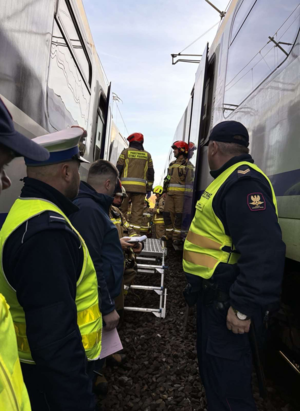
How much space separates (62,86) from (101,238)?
168cm

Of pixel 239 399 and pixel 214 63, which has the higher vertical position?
pixel 214 63

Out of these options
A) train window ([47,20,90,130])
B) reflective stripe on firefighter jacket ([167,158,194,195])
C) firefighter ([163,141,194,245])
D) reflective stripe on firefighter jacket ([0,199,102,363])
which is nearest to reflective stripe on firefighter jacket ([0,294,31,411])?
reflective stripe on firefighter jacket ([0,199,102,363])

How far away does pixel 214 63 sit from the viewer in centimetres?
436

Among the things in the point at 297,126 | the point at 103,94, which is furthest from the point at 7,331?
the point at 103,94

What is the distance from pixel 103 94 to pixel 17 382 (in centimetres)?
548

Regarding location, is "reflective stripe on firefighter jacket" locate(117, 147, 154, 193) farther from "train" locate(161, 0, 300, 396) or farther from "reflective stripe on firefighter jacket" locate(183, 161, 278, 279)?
"reflective stripe on firefighter jacket" locate(183, 161, 278, 279)

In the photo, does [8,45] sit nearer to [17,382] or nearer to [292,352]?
[17,382]

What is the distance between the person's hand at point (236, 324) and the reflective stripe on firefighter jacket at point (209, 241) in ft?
0.77

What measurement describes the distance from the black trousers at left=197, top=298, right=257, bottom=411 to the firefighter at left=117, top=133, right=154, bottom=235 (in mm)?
4075

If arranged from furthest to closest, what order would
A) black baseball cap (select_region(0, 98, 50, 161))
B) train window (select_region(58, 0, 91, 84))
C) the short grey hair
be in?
train window (select_region(58, 0, 91, 84)) < the short grey hair < black baseball cap (select_region(0, 98, 50, 161))

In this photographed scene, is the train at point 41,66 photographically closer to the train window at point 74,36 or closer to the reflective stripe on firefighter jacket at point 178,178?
the train window at point 74,36

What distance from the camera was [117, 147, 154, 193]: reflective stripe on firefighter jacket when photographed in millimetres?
5777

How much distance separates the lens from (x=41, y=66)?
2254mm

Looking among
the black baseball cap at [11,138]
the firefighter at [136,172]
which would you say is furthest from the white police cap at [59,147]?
the firefighter at [136,172]
